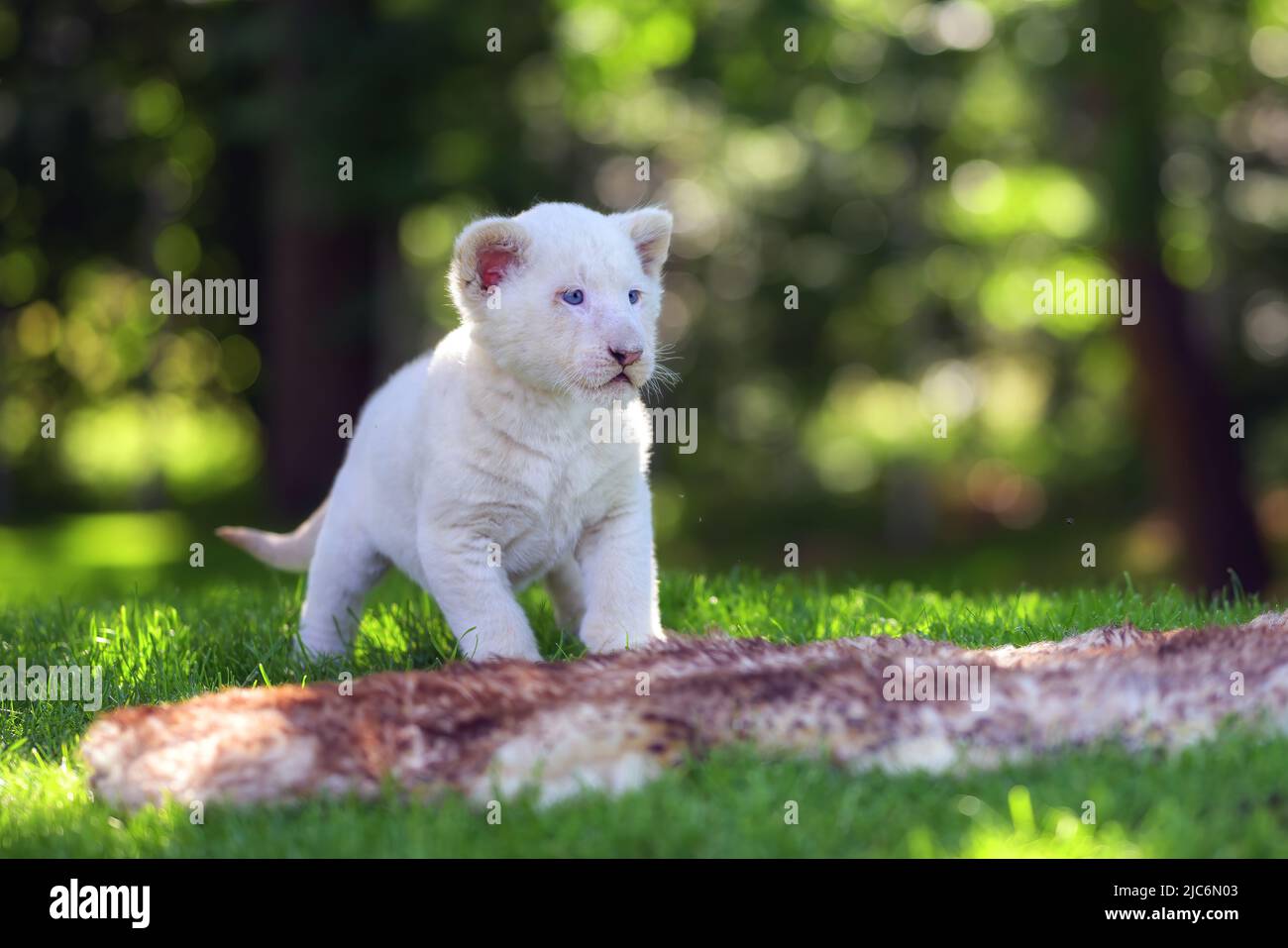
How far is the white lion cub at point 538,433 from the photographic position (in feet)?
15.0

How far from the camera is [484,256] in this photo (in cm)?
470

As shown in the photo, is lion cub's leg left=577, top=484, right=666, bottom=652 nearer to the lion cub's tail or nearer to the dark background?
the lion cub's tail

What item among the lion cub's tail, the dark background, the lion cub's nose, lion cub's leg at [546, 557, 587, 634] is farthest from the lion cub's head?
the dark background

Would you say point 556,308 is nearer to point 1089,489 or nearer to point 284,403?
point 284,403

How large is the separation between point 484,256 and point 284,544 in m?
1.95

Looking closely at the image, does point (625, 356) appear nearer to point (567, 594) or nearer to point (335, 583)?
point (567, 594)

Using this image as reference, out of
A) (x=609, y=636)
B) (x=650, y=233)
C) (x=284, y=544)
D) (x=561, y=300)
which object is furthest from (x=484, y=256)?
(x=284, y=544)

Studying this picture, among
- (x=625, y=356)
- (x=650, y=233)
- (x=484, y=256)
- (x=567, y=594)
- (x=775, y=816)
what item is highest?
(x=650, y=233)

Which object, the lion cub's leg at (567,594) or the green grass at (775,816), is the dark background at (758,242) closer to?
the lion cub's leg at (567,594)

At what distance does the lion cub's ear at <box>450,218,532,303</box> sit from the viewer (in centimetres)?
463

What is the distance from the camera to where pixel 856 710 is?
3350 mm

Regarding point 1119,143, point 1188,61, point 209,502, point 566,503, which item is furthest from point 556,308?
point 209,502

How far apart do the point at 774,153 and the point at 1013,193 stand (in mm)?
4777

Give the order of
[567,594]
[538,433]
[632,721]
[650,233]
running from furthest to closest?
[567,594] < [650,233] < [538,433] < [632,721]
